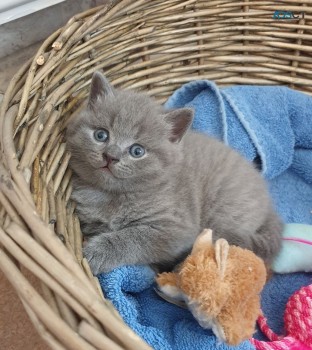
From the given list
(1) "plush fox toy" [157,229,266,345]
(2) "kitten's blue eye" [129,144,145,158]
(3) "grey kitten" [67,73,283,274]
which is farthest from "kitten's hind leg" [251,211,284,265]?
(2) "kitten's blue eye" [129,144,145,158]

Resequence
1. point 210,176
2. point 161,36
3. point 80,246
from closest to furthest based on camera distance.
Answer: point 80,246, point 210,176, point 161,36

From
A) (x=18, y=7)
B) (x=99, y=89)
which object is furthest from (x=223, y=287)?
(x=18, y=7)

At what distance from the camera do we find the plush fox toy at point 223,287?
0.92 meters

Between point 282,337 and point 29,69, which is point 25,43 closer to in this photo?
point 29,69

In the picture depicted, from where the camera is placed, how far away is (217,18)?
1.56 metres

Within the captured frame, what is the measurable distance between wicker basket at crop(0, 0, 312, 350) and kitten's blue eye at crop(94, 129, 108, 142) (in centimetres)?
9

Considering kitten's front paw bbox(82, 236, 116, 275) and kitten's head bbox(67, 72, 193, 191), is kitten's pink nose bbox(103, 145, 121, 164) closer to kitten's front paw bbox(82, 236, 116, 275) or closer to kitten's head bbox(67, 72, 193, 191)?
kitten's head bbox(67, 72, 193, 191)

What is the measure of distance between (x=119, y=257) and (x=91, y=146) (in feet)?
0.81

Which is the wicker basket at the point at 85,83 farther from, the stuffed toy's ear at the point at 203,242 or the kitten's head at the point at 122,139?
the stuffed toy's ear at the point at 203,242

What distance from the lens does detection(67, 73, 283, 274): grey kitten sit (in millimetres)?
1115

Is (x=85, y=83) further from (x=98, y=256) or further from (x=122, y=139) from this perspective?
(x=98, y=256)

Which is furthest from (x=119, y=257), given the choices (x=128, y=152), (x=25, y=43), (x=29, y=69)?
(x=25, y=43)

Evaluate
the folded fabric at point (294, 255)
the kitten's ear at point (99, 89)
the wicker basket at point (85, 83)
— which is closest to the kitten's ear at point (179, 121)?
the kitten's ear at point (99, 89)

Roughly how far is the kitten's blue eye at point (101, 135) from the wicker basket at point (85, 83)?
92 mm
